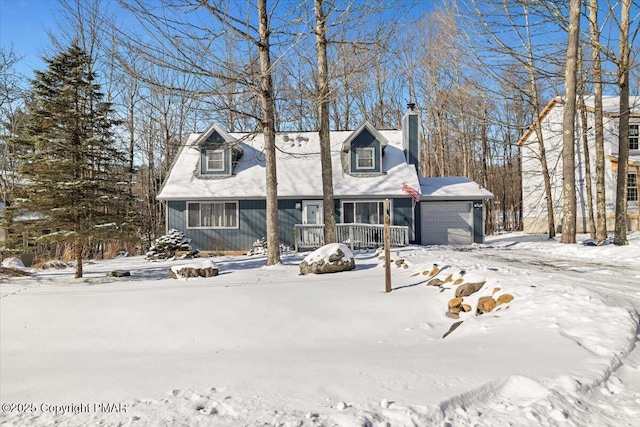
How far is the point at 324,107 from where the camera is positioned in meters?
10.8

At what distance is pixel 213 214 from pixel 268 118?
769 cm

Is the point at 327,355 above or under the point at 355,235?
under

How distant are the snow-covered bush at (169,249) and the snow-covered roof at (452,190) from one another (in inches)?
383

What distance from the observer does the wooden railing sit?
14492 millimetres

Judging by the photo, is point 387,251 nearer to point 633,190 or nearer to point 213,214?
point 213,214

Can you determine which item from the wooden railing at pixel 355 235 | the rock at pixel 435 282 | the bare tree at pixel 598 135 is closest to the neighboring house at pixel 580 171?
the bare tree at pixel 598 135

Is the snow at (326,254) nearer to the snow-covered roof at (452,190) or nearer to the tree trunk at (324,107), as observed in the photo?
the tree trunk at (324,107)

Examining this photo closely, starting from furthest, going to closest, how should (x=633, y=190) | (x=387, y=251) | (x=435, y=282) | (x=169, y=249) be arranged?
1. (x=633, y=190)
2. (x=169, y=249)
3. (x=435, y=282)
4. (x=387, y=251)

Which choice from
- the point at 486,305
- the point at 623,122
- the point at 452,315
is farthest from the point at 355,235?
the point at 486,305

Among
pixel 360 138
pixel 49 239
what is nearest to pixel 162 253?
pixel 49 239

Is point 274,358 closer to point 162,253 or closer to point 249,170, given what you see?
point 162,253

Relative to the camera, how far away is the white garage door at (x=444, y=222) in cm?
1641

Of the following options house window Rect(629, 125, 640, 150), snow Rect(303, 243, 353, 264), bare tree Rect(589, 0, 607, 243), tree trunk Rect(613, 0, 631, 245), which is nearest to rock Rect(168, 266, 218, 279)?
snow Rect(303, 243, 353, 264)

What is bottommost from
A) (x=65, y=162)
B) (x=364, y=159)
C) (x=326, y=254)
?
(x=326, y=254)
